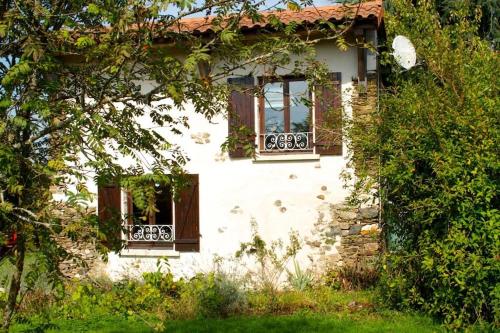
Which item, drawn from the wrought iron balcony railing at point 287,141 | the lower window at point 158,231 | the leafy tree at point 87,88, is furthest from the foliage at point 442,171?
the lower window at point 158,231

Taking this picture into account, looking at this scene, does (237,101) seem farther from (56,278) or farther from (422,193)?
(56,278)

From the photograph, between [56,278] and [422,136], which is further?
[422,136]

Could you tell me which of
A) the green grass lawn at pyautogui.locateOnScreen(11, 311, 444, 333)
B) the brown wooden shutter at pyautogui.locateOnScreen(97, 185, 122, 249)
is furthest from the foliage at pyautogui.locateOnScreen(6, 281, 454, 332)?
the brown wooden shutter at pyautogui.locateOnScreen(97, 185, 122, 249)

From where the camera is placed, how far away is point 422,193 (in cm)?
698

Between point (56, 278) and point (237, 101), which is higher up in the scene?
point (237, 101)

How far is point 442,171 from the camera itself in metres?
6.44

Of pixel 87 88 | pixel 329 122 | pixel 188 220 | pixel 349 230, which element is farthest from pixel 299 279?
pixel 87 88

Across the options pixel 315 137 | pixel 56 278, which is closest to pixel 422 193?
pixel 315 137

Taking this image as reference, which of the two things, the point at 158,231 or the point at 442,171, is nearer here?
the point at 442,171

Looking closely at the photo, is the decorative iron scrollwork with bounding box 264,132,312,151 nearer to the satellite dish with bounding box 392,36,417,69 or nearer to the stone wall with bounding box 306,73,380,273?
the stone wall with bounding box 306,73,380,273

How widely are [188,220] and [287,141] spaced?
6.71 feet

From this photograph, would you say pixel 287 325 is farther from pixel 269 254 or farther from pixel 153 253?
pixel 153 253

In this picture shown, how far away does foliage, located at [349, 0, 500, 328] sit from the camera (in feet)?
20.7

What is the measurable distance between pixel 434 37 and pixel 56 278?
5195mm
